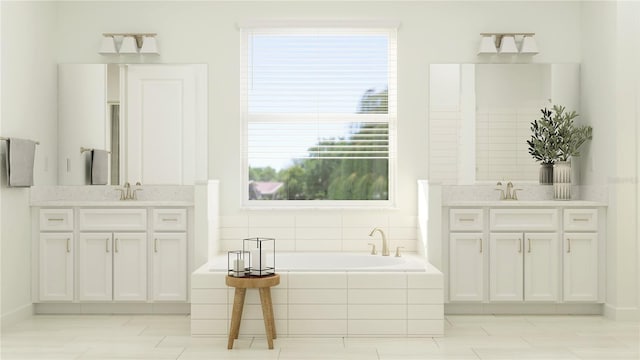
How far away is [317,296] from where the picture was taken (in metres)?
4.18

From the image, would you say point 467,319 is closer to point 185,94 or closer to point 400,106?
point 400,106

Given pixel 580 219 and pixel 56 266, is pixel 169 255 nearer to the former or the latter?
pixel 56 266

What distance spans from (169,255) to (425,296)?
1943mm

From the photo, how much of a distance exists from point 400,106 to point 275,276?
6.40ft

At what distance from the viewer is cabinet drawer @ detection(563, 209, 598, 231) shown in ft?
15.9

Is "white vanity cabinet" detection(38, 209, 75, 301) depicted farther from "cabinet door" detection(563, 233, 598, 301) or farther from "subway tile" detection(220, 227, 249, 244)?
"cabinet door" detection(563, 233, 598, 301)

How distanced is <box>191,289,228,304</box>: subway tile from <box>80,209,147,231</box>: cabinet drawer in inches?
35.4

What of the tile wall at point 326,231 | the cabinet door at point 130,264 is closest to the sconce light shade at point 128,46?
the cabinet door at point 130,264

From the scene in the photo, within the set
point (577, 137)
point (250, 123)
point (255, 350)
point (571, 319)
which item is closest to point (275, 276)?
point (255, 350)

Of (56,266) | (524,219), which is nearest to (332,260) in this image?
(524,219)

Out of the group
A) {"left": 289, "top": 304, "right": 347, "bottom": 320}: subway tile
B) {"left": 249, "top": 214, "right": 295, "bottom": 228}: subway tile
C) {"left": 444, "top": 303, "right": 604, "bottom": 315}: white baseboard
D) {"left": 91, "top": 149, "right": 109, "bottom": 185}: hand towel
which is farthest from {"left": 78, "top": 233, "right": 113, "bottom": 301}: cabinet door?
{"left": 444, "top": 303, "right": 604, "bottom": 315}: white baseboard

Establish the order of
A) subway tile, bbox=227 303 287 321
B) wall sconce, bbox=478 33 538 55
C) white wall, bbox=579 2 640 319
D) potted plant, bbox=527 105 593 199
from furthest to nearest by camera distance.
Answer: wall sconce, bbox=478 33 538 55 → potted plant, bbox=527 105 593 199 → white wall, bbox=579 2 640 319 → subway tile, bbox=227 303 287 321

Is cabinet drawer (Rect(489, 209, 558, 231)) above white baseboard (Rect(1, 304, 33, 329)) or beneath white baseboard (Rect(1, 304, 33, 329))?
above

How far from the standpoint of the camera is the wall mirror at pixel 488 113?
5.24 metres
